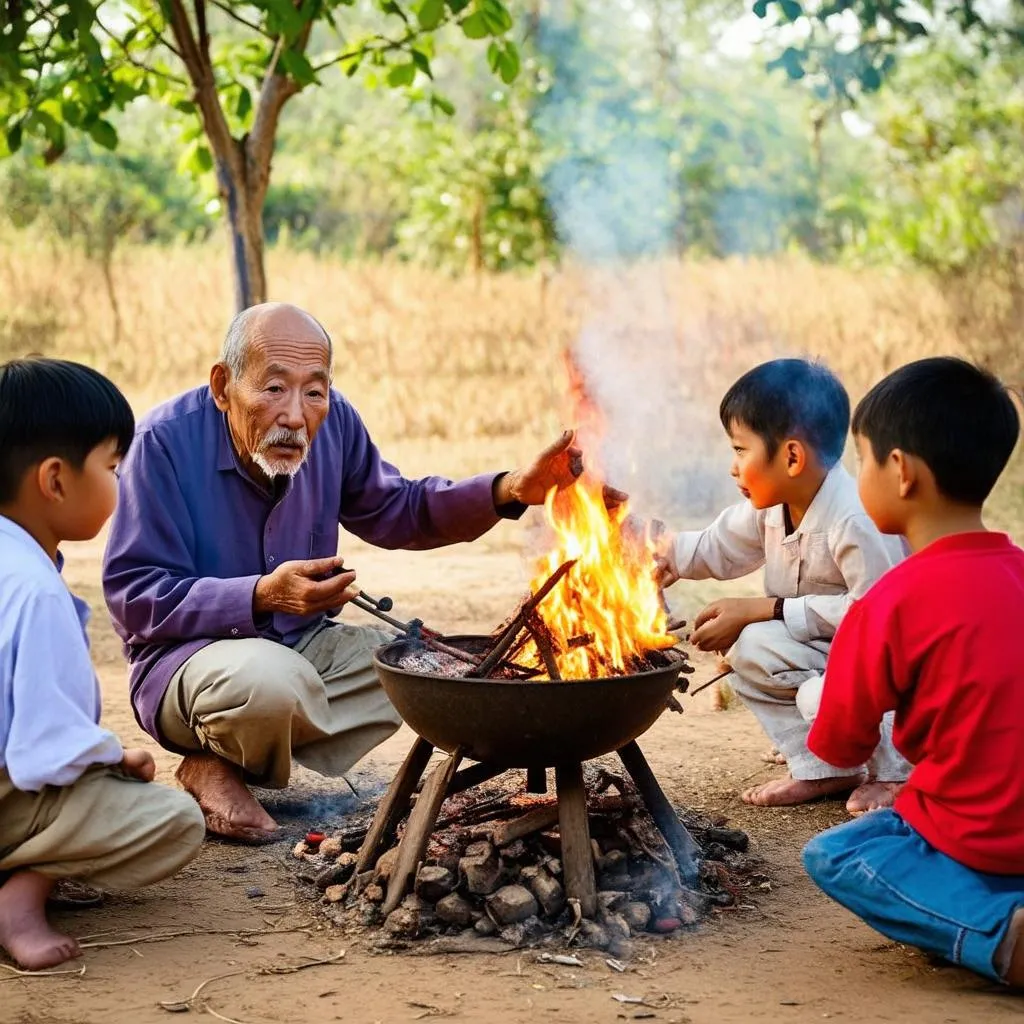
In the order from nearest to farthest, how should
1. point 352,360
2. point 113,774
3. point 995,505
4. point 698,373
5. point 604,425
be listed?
point 113,774 < point 604,425 < point 995,505 < point 698,373 < point 352,360

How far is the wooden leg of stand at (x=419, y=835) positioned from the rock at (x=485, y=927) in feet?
0.73

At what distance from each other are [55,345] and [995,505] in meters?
11.5

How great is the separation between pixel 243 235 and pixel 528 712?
182 inches

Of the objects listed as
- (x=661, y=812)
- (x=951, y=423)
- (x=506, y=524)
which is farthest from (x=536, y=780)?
(x=506, y=524)

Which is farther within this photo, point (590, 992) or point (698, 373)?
point (698, 373)

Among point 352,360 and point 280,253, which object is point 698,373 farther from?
point 280,253

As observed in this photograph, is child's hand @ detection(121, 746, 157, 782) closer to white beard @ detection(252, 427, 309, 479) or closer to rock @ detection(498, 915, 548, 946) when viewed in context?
rock @ detection(498, 915, 548, 946)

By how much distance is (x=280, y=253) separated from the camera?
1920cm

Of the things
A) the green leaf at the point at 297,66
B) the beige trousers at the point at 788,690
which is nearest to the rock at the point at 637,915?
Answer: the beige trousers at the point at 788,690

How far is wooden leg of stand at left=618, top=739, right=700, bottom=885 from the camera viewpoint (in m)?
3.87

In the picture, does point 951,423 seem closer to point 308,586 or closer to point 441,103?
point 308,586

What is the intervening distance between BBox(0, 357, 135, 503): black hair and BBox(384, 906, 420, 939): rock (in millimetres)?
1407

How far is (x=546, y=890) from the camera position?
11.6 feet

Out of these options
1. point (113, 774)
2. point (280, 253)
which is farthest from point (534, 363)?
point (113, 774)
